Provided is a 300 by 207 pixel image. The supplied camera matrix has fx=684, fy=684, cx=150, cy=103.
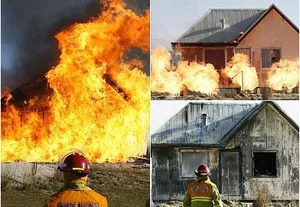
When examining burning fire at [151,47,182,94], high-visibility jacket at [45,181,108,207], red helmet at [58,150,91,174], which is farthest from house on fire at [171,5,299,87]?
high-visibility jacket at [45,181,108,207]

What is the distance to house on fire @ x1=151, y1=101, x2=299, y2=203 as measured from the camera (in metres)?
5.98

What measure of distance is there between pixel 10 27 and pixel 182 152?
6.29ft

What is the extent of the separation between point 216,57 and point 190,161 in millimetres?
956

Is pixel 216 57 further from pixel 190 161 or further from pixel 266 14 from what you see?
pixel 190 161

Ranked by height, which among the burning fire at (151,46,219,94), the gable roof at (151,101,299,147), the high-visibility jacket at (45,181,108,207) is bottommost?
the high-visibility jacket at (45,181,108,207)

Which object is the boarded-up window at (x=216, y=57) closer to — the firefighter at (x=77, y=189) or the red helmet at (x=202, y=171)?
the red helmet at (x=202, y=171)

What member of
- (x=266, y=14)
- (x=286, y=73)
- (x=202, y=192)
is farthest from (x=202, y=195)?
(x=266, y=14)

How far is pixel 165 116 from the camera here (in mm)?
6008

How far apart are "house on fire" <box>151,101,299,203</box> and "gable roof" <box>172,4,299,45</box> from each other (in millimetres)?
585

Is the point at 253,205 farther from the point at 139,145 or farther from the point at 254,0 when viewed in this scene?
the point at 254,0

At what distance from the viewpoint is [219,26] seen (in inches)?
241

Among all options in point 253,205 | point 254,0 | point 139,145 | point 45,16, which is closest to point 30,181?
point 139,145

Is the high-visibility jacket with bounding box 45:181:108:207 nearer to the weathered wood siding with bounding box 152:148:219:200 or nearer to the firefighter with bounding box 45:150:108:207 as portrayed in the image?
the firefighter with bounding box 45:150:108:207

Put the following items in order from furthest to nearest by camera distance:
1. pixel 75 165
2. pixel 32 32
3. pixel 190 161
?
1. pixel 32 32
2. pixel 190 161
3. pixel 75 165
